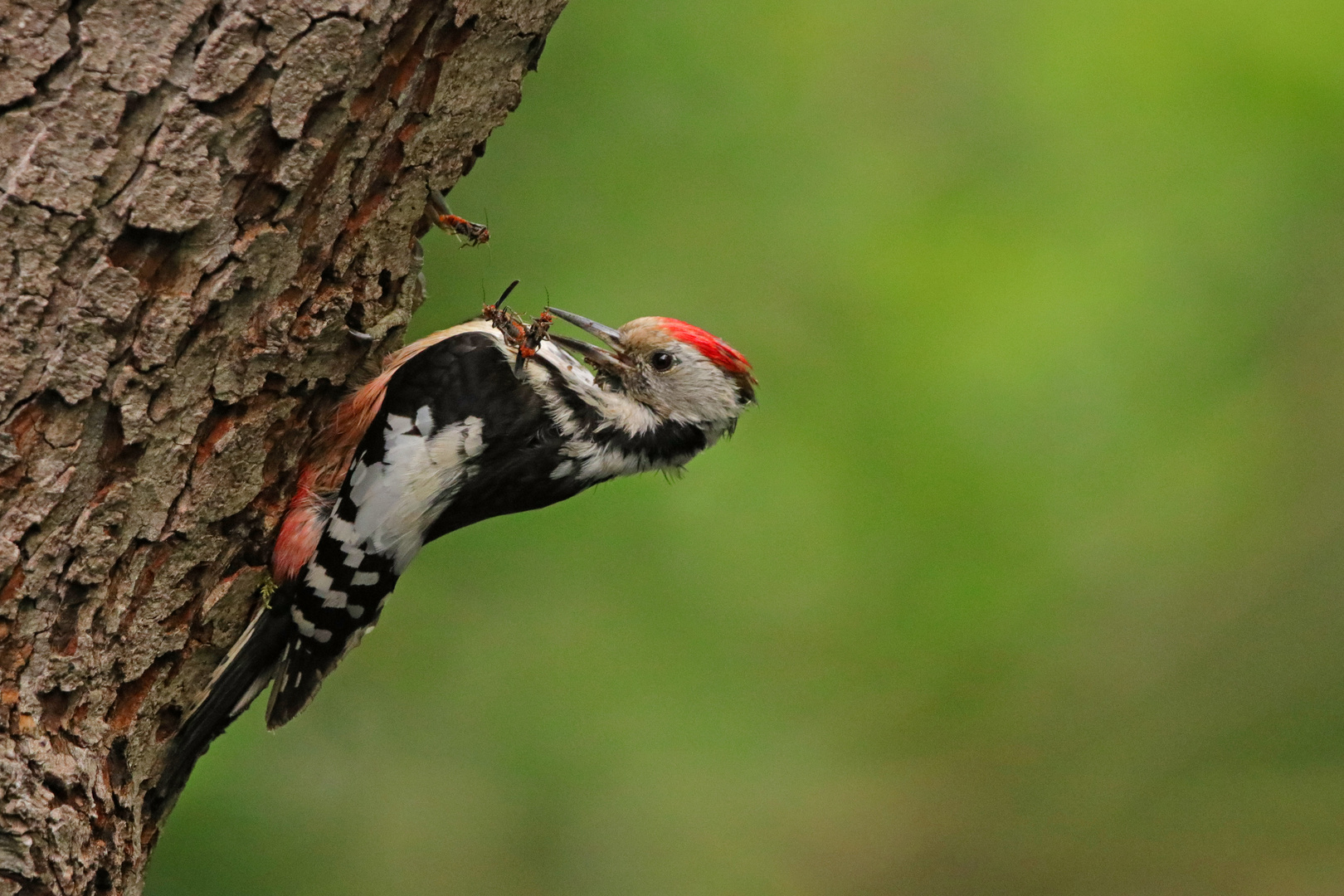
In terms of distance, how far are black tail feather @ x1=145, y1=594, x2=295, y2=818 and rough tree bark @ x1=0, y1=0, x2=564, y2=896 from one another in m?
0.06

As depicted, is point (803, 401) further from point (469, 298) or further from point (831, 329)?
point (469, 298)

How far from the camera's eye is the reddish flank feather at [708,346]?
10.7ft

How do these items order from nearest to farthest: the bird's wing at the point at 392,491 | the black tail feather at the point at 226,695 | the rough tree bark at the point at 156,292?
the rough tree bark at the point at 156,292
the black tail feather at the point at 226,695
the bird's wing at the point at 392,491

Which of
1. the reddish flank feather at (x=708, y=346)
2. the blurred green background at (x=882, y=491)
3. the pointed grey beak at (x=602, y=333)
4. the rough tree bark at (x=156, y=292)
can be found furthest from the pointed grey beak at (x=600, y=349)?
the rough tree bark at (x=156, y=292)

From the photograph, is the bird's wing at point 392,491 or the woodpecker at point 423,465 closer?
the woodpecker at point 423,465

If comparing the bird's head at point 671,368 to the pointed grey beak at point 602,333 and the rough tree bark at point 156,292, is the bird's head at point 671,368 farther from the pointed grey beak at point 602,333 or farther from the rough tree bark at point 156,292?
the rough tree bark at point 156,292

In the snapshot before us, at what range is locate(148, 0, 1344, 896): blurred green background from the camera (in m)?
4.37

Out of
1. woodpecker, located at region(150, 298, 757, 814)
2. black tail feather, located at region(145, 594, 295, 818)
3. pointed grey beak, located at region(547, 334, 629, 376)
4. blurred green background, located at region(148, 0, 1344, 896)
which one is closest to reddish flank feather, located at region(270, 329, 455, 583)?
woodpecker, located at region(150, 298, 757, 814)

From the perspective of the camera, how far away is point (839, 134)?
4898 millimetres

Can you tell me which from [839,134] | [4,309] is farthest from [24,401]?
[839,134]

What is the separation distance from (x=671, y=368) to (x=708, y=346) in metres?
0.13

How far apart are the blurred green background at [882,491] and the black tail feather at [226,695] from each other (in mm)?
1470

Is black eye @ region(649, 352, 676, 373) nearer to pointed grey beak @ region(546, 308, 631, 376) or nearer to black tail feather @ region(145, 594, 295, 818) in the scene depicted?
pointed grey beak @ region(546, 308, 631, 376)

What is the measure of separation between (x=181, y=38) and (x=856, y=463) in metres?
3.24
